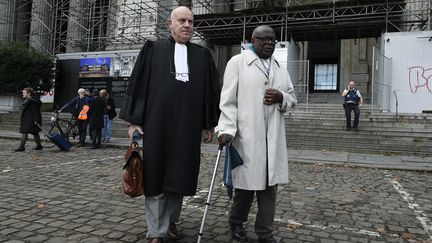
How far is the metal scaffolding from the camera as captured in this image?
21.6 meters

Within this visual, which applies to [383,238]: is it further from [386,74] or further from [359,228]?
[386,74]

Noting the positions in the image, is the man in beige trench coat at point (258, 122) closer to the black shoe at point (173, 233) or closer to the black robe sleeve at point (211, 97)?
the black robe sleeve at point (211, 97)

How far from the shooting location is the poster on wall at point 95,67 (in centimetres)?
2597

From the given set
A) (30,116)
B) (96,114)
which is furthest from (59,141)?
(96,114)

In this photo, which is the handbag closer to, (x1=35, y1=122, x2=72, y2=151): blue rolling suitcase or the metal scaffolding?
(x1=35, y1=122, x2=72, y2=151): blue rolling suitcase

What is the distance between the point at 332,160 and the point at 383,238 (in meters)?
7.07

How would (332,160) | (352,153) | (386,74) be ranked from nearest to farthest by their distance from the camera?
(332,160), (352,153), (386,74)

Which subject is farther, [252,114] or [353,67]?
[353,67]

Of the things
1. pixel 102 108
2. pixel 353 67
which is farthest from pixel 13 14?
pixel 353 67

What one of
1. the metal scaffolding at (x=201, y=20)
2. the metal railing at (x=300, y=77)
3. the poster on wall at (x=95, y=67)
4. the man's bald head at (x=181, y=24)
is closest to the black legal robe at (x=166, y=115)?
the man's bald head at (x=181, y=24)

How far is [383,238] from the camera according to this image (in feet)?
14.3

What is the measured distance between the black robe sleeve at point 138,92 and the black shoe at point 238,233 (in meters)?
1.33

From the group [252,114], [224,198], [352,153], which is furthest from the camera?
[352,153]

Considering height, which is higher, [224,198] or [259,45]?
[259,45]
